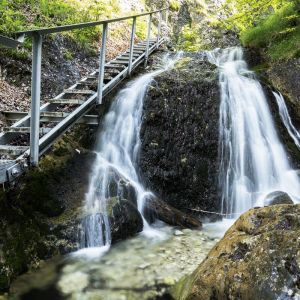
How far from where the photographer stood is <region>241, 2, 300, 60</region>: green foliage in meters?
9.41

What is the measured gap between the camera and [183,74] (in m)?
8.36

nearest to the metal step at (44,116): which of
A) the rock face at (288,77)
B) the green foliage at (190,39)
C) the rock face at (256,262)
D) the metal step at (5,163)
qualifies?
the metal step at (5,163)

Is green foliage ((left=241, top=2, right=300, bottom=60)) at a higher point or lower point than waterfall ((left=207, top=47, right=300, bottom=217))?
higher

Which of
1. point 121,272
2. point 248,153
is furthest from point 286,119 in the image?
point 121,272

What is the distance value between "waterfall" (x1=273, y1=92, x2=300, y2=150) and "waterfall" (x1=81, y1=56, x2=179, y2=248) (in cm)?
310

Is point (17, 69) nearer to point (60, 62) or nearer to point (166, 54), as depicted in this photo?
point (60, 62)

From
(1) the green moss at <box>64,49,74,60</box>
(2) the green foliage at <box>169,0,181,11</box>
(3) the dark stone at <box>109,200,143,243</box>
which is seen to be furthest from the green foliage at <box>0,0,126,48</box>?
(2) the green foliage at <box>169,0,181,11</box>

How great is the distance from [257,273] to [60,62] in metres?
6.78

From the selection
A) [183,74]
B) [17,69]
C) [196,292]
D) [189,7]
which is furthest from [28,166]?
[189,7]

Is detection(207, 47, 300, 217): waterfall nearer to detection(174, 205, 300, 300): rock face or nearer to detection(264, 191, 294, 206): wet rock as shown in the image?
detection(264, 191, 294, 206): wet rock

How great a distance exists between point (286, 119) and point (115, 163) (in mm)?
4275

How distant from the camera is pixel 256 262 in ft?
9.72

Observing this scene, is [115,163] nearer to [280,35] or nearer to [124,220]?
[124,220]

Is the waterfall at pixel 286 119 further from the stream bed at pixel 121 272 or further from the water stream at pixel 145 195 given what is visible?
the stream bed at pixel 121 272
